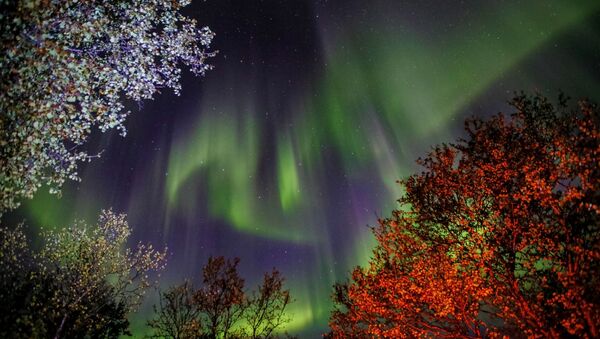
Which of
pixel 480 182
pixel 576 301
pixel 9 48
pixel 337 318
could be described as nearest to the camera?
pixel 9 48

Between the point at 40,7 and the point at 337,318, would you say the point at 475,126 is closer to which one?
the point at 337,318

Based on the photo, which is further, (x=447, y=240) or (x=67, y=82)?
(x=447, y=240)

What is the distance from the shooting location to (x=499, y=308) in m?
17.6

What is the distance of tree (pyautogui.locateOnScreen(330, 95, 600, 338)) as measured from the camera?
15.3 meters

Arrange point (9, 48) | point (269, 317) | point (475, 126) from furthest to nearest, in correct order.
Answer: point (269, 317)
point (475, 126)
point (9, 48)

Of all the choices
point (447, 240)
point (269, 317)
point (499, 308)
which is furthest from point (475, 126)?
point (269, 317)

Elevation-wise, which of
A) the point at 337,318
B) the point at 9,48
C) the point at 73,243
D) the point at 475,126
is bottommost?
the point at 337,318

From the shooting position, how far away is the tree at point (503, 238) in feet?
50.2

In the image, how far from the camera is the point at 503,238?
18.4 m

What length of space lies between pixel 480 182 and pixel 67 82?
21288 mm

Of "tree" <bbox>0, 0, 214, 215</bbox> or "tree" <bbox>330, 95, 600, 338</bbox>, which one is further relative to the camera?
"tree" <bbox>330, 95, 600, 338</bbox>

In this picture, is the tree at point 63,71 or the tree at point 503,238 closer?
the tree at point 63,71

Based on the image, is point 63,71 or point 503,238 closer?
point 63,71

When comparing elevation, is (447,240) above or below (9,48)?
below
